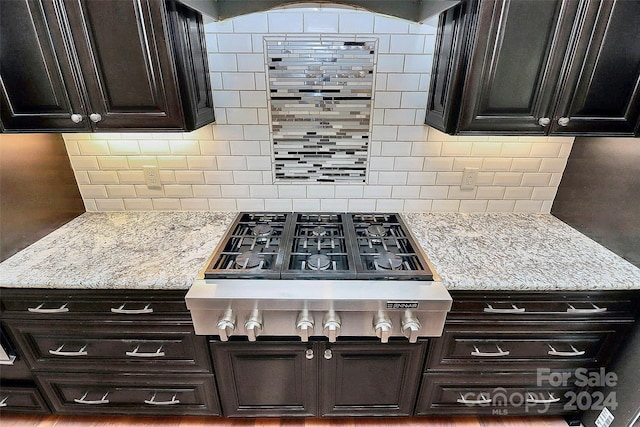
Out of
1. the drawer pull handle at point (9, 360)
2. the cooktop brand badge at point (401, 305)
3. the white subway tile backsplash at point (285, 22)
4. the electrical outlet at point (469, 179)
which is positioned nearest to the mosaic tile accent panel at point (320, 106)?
the white subway tile backsplash at point (285, 22)

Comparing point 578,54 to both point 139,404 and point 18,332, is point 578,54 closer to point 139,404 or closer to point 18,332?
point 139,404

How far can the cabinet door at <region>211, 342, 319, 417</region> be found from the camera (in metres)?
1.29

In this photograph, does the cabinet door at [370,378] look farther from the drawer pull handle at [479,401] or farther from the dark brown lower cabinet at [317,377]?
the drawer pull handle at [479,401]

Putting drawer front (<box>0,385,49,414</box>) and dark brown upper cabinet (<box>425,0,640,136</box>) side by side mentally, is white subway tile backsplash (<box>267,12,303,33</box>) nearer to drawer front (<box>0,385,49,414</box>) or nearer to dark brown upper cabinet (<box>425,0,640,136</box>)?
dark brown upper cabinet (<box>425,0,640,136</box>)

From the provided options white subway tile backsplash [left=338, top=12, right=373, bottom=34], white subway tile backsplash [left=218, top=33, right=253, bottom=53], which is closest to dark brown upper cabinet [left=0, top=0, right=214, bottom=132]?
white subway tile backsplash [left=218, top=33, right=253, bottom=53]

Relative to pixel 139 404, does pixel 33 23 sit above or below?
above

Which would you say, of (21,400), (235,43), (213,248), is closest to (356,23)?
(235,43)

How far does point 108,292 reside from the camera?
119cm

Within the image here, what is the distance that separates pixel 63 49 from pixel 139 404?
1611 millimetres

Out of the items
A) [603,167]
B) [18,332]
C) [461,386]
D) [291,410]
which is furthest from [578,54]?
[18,332]

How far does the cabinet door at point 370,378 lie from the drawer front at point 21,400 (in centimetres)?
140

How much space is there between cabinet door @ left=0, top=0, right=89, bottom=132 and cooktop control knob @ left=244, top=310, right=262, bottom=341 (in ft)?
3.52

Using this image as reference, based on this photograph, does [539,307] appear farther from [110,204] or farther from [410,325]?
[110,204]

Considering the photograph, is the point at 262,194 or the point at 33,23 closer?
the point at 33,23
